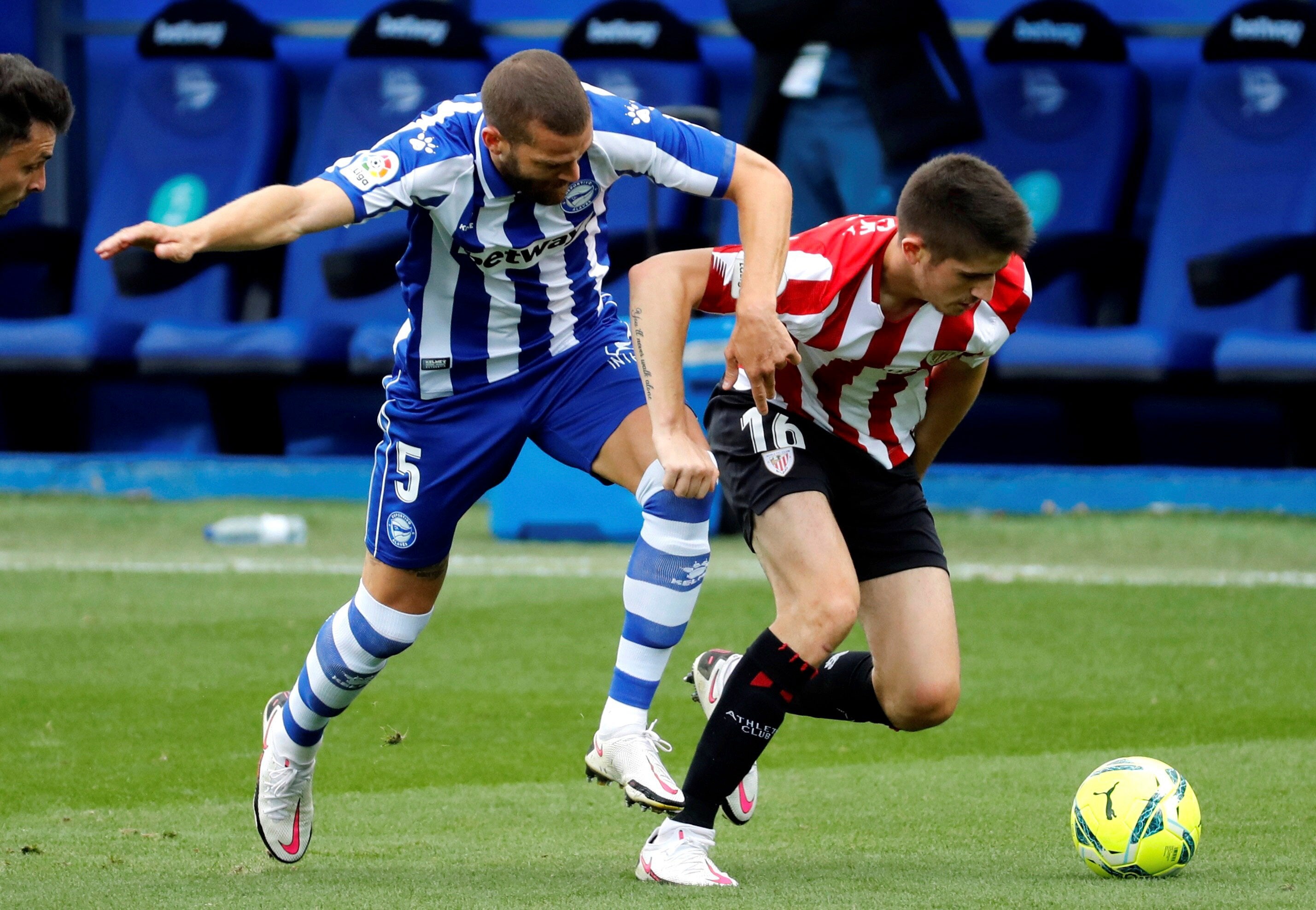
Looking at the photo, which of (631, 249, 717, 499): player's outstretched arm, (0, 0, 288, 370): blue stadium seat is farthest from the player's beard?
(0, 0, 288, 370): blue stadium seat

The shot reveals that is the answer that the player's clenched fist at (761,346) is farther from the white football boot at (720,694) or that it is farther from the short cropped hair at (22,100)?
the short cropped hair at (22,100)

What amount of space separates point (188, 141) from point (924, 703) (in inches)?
376

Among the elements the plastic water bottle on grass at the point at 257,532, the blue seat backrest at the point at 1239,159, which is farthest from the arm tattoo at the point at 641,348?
the blue seat backrest at the point at 1239,159

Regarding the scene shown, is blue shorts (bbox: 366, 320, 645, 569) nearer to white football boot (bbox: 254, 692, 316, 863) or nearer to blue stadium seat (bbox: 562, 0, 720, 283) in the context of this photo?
white football boot (bbox: 254, 692, 316, 863)

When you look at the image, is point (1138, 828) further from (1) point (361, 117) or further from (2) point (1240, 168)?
(1) point (361, 117)

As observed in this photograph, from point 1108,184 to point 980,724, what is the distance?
6.14 m

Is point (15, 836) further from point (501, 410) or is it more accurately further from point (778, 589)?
point (778, 589)

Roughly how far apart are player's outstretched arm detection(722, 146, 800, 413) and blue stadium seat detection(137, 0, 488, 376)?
7.11 meters

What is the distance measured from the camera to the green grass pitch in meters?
3.55

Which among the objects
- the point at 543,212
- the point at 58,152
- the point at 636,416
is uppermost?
the point at 543,212

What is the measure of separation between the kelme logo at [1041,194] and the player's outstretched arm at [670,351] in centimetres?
757

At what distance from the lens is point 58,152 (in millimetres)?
13102

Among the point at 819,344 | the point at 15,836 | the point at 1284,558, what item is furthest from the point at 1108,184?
the point at 15,836

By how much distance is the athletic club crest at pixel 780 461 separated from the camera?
385cm
